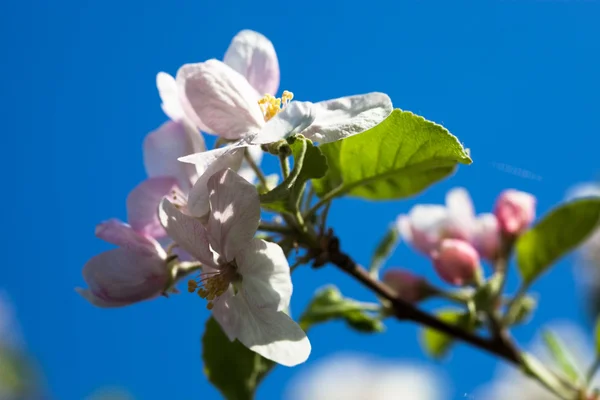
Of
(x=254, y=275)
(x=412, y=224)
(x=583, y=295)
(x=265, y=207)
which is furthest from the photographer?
(x=583, y=295)

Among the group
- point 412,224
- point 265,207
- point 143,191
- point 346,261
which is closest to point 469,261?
point 412,224

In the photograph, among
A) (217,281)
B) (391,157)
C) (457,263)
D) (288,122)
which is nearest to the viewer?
(288,122)

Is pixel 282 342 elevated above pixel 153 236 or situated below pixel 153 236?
below

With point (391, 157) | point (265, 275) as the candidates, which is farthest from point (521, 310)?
point (265, 275)

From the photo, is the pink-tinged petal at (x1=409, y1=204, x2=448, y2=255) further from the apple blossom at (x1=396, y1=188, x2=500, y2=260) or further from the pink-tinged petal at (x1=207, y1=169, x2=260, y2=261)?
the pink-tinged petal at (x1=207, y1=169, x2=260, y2=261)

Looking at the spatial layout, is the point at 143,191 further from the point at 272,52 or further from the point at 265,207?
the point at 272,52

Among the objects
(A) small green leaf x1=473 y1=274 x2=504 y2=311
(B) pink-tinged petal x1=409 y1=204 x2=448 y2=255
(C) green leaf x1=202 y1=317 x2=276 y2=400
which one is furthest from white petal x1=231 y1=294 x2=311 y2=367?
(B) pink-tinged petal x1=409 y1=204 x2=448 y2=255

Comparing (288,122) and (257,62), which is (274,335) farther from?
(257,62)
